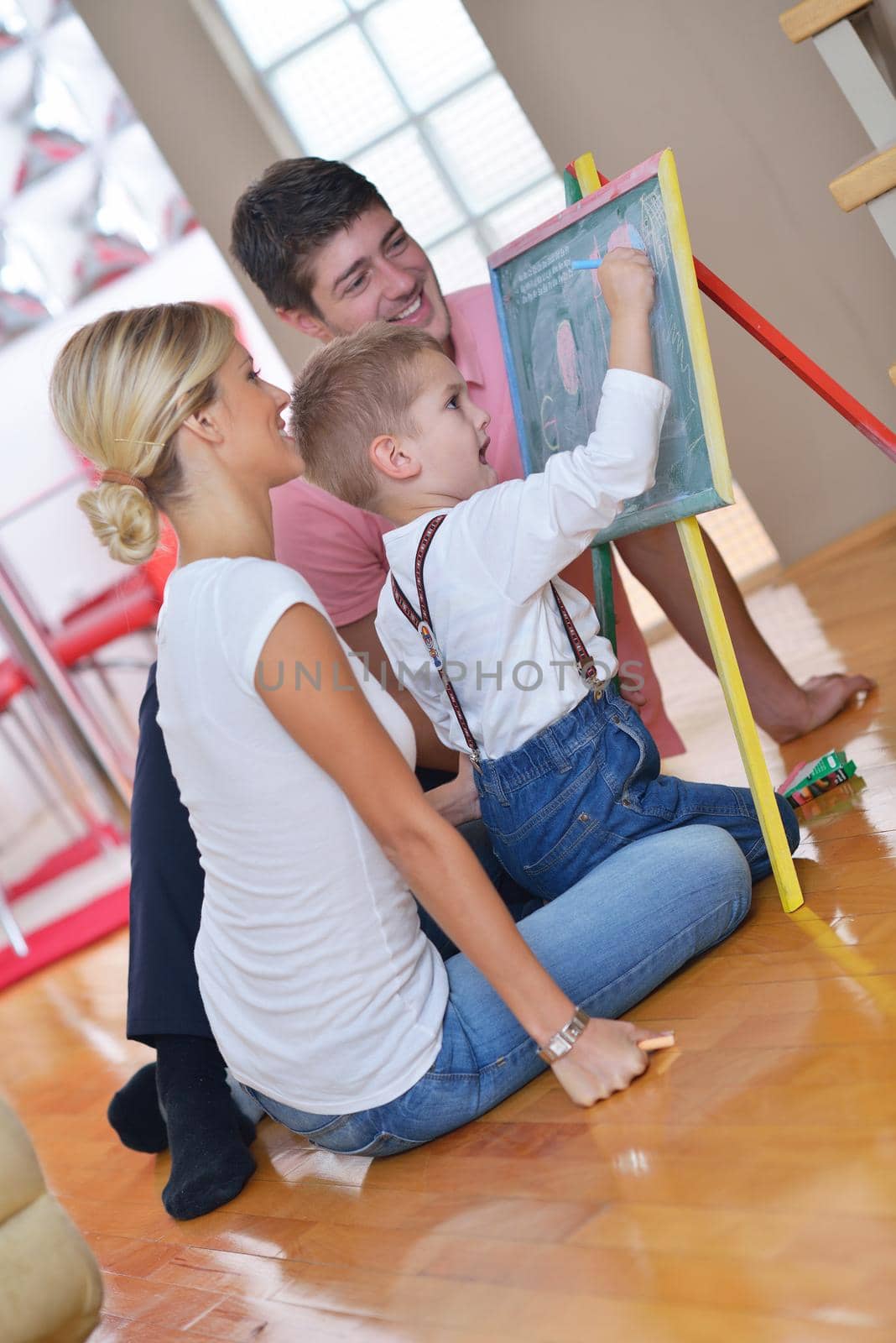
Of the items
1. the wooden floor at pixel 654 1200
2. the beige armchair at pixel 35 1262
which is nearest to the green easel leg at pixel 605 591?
the wooden floor at pixel 654 1200

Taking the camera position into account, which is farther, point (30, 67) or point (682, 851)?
point (30, 67)

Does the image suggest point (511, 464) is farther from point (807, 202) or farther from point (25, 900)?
point (25, 900)

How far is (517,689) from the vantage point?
1.47 metres

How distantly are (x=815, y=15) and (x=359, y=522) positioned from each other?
3.34ft

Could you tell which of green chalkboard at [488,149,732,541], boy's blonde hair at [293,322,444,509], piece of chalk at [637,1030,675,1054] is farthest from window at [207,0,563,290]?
piece of chalk at [637,1030,675,1054]

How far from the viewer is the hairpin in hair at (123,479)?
1359mm

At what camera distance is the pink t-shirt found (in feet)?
6.82

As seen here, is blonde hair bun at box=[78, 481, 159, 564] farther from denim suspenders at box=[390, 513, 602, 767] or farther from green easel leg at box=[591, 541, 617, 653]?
green easel leg at box=[591, 541, 617, 653]

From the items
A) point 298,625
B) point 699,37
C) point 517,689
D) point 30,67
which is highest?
point 30,67

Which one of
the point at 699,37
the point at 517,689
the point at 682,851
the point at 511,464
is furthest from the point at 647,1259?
the point at 699,37

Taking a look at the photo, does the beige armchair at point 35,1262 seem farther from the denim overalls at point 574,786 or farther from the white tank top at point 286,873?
the denim overalls at point 574,786

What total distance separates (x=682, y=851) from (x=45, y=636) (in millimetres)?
2712

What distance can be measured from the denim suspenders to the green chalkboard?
193mm

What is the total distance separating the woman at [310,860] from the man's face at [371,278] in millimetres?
607
